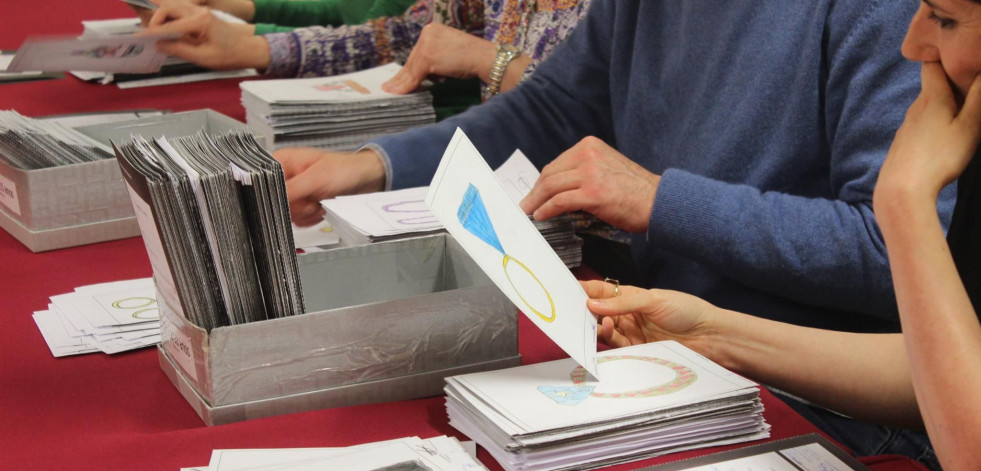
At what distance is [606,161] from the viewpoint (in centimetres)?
139

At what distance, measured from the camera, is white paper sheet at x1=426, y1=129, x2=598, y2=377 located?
911mm

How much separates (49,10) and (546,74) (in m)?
2.29

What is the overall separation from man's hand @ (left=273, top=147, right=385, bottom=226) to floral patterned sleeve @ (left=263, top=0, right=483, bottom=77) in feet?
3.09

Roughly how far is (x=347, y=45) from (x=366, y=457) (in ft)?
6.07

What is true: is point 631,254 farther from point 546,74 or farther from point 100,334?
point 100,334

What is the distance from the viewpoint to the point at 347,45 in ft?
8.47

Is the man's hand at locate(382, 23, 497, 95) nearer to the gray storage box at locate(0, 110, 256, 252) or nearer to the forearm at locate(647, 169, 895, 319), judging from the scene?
the gray storage box at locate(0, 110, 256, 252)

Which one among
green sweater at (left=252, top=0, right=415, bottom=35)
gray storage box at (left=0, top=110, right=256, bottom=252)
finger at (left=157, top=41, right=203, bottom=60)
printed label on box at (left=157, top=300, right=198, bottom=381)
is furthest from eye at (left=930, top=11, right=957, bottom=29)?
green sweater at (left=252, top=0, right=415, bottom=35)

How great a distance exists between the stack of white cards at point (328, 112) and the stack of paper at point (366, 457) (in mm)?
1118

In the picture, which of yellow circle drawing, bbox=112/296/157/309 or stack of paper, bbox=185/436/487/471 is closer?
stack of paper, bbox=185/436/487/471

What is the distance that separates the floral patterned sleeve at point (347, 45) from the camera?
2561mm

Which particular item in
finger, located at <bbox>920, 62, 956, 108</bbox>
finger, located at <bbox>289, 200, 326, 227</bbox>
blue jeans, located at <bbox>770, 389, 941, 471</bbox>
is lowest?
blue jeans, located at <bbox>770, 389, 941, 471</bbox>

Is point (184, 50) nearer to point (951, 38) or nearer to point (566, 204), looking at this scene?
point (566, 204)

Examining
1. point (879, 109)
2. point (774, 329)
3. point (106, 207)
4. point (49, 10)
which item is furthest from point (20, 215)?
point (49, 10)
